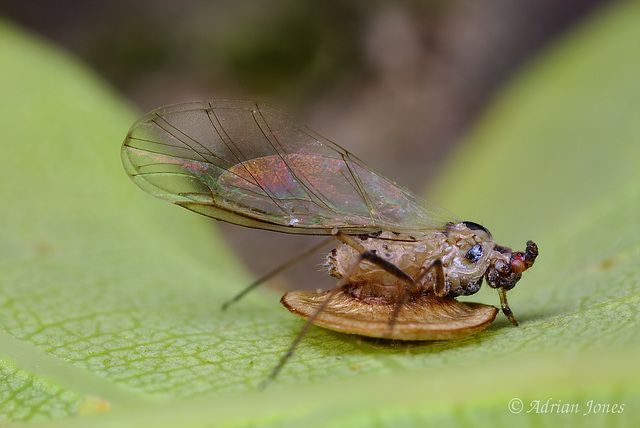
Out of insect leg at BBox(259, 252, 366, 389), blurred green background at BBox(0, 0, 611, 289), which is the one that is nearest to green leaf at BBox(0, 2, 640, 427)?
insect leg at BBox(259, 252, 366, 389)

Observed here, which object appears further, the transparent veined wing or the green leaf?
the transparent veined wing

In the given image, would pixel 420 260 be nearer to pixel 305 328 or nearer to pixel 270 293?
pixel 305 328

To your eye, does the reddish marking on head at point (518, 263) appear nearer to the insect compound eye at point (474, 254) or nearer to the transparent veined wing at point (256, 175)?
the insect compound eye at point (474, 254)

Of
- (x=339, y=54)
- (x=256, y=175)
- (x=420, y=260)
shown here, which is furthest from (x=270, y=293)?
(x=339, y=54)

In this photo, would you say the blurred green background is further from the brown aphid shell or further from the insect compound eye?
the brown aphid shell

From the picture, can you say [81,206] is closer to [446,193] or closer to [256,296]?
[256,296]

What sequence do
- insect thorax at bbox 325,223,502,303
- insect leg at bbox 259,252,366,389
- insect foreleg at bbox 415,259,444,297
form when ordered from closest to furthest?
insect leg at bbox 259,252,366,389, insect foreleg at bbox 415,259,444,297, insect thorax at bbox 325,223,502,303

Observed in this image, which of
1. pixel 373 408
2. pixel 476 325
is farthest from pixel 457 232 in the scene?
pixel 373 408
